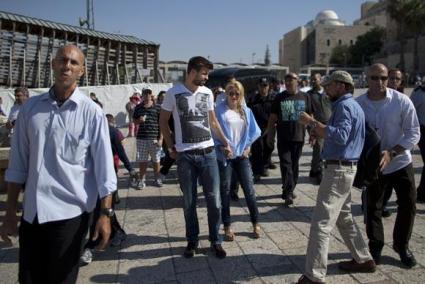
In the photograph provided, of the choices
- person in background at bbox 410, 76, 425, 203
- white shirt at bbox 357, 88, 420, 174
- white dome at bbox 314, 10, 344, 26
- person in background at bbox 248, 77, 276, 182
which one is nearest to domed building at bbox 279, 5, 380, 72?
white dome at bbox 314, 10, 344, 26

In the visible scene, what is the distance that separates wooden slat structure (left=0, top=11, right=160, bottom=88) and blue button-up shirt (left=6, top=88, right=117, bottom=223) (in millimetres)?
19788

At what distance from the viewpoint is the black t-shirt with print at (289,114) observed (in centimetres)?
596

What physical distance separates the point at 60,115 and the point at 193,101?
178 cm

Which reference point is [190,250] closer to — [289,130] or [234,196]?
[234,196]

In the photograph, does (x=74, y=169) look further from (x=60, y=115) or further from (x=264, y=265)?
(x=264, y=265)

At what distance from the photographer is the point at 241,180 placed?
183 inches

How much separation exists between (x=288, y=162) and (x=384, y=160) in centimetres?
239

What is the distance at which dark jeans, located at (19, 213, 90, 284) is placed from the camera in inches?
92.7

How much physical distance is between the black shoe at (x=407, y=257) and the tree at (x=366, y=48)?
83.5 metres

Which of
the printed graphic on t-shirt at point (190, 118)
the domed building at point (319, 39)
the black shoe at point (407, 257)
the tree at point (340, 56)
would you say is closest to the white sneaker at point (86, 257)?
the printed graphic on t-shirt at point (190, 118)

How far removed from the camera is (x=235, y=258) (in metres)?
4.14

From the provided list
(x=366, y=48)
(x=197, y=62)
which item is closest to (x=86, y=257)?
(x=197, y=62)

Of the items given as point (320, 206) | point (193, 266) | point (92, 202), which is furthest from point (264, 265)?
point (92, 202)

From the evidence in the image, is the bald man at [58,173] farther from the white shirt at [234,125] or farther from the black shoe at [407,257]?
the black shoe at [407,257]
